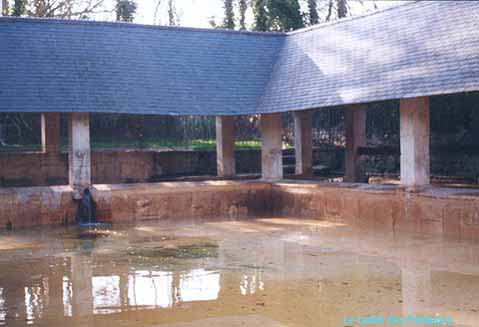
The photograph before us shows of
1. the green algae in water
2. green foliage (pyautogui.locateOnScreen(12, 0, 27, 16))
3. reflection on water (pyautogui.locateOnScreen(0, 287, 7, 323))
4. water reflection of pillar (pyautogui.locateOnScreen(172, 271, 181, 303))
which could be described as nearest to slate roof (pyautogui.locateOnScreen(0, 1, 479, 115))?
the green algae in water

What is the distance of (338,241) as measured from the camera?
31.6ft

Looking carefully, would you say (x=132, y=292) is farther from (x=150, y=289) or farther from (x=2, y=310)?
(x=2, y=310)

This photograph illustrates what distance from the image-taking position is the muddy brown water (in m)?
5.55

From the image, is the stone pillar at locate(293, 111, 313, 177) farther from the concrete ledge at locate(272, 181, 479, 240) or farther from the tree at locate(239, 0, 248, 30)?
the tree at locate(239, 0, 248, 30)

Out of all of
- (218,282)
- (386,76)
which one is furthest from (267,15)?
(218,282)

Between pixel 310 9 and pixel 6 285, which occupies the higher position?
pixel 310 9

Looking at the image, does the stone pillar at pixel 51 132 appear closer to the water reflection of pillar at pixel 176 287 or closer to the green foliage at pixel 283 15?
the green foliage at pixel 283 15

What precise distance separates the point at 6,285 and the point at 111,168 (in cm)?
1100

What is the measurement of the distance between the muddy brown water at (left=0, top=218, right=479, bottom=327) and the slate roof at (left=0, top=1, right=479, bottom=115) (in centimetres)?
263

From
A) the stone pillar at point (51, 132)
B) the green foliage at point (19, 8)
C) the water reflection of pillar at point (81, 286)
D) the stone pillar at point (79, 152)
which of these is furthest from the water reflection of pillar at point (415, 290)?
the green foliage at point (19, 8)

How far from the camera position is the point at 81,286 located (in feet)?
22.2

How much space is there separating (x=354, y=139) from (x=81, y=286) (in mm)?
9370

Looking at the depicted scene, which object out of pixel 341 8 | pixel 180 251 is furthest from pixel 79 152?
pixel 341 8

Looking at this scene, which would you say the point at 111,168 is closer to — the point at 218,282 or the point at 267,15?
the point at 267,15
